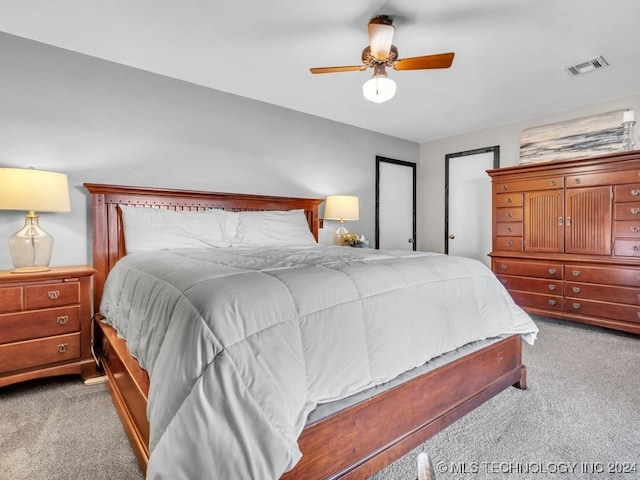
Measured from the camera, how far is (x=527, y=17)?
88.0 inches

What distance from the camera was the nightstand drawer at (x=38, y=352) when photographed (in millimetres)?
2020

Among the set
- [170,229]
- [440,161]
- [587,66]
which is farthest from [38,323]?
[440,161]

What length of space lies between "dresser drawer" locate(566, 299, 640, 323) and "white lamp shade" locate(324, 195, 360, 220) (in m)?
2.41

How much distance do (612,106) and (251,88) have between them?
377cm

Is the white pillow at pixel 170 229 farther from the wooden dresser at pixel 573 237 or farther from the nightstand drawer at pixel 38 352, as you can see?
the wooden dresser at pixel 573 237

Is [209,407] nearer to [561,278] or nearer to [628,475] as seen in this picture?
[628,475]

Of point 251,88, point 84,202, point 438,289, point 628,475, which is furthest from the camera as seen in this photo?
point 251,88

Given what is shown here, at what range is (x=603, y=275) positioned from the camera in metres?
3.18

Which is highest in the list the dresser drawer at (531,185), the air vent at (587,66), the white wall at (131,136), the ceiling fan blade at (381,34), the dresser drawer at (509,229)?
the air vent at (587,66)

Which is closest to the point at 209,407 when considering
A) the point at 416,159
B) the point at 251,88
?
the point at 251,88

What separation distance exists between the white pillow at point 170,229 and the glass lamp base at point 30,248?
491 millimetres

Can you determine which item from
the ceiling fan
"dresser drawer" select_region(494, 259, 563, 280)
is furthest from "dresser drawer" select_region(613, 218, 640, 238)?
the ceiling fan

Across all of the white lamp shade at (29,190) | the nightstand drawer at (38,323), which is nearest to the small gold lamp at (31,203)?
the white lamp shade at (29,190)

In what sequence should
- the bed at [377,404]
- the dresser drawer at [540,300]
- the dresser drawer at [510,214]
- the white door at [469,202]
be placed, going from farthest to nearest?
the white door at [469,202], the dresser drawer at [510,214], the dresser drawer at [540,300], the bed at [377,404]
